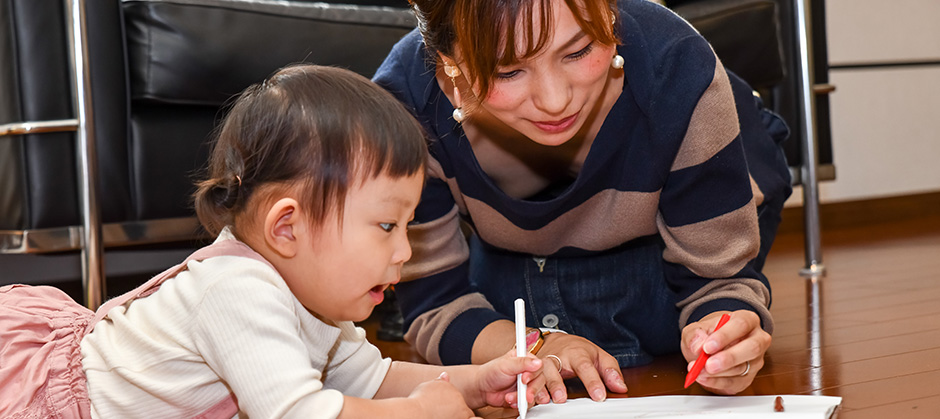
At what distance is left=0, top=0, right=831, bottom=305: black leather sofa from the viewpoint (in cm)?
123

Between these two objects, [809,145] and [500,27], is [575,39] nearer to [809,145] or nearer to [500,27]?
[500,27]

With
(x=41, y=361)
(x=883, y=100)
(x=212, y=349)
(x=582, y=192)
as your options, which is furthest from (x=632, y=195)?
(x=883, y=100)

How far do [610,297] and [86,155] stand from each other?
28.1 inches

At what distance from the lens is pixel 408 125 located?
737 mm

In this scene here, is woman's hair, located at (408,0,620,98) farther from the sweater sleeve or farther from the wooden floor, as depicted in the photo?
the wooden floor

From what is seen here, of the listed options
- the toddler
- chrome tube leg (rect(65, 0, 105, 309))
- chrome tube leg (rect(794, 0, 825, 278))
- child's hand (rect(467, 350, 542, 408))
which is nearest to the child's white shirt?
the toddler

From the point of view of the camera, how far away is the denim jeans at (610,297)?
3.49 feet

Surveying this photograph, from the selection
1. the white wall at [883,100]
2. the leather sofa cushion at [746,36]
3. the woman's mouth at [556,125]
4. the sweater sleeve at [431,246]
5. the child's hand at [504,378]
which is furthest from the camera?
the white wall at [883,100]

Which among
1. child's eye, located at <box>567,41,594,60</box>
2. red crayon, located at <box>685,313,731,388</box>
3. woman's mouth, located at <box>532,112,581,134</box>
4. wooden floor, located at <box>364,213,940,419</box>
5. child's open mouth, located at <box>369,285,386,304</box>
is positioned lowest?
wooden floor, located at <box>364,213,940,419</box>

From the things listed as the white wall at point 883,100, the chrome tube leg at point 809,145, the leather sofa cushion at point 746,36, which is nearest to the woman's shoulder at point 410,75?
the leather sofa cushion at point 746,36

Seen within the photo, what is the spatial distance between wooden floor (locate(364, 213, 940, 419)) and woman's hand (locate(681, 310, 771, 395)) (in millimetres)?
54

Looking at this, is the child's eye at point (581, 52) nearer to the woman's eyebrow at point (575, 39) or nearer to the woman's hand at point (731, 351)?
the woman's eyebrow at point (575, 39)

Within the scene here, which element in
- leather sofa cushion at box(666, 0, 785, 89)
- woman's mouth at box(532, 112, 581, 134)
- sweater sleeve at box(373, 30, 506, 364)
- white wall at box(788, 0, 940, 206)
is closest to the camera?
woman's mouth at box(532, 112, 581, 134)

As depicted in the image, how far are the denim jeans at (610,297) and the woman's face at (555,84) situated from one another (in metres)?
0.25
